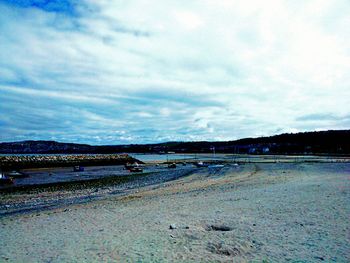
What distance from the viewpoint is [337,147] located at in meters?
143

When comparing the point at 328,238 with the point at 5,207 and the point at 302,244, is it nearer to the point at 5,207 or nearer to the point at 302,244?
the point at 302,244

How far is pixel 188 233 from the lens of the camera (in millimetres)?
9312

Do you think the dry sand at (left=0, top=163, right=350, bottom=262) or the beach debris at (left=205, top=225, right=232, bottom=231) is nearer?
the dry sand at (left=0, top=163, right=350, bottom=262)

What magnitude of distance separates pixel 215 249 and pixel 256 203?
22.6ft

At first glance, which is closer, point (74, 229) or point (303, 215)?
point (74, 229)

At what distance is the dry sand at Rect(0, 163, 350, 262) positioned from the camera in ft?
24.6

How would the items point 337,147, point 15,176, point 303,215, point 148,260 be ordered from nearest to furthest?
point 148,260 → point 303,215 → point 15,176 → point 337,147

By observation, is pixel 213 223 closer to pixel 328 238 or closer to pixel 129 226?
pixel 129 226

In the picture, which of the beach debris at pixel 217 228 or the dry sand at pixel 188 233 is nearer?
the dry sand at pixel 188 233

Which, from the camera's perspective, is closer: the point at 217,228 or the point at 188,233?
the point at 188,233

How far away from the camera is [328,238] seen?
8398 millimetres

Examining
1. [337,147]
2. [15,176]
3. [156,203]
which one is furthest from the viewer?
[337,147]

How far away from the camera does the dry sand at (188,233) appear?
749 cm

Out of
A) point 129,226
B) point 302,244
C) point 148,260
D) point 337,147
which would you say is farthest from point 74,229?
point 337,147
